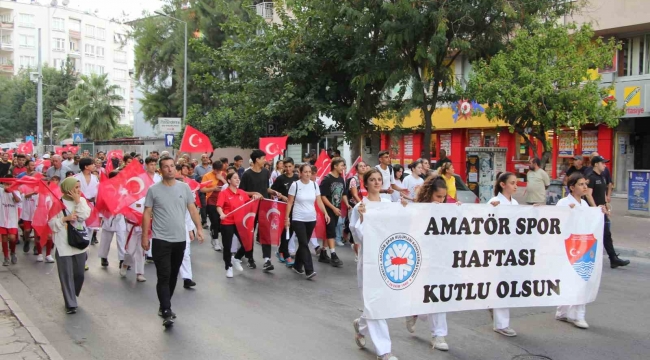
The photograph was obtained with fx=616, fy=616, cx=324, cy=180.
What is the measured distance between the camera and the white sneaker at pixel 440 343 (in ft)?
19.0

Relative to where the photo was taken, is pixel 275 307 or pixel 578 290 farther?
pixel 275 307

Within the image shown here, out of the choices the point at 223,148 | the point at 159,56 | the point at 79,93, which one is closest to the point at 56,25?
the point at 79,93

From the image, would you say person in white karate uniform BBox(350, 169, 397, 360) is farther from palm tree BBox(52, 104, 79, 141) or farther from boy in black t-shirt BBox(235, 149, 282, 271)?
palm tree BBox(52, 104, 79, 141)

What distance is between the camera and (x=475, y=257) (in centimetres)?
607

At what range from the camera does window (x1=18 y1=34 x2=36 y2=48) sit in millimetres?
86025

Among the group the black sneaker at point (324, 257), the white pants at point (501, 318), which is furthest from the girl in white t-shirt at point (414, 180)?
the white pants at point (501, 318)

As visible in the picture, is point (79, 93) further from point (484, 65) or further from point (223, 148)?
point (484, 65)

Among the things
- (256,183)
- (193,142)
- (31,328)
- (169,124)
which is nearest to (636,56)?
(193,142)

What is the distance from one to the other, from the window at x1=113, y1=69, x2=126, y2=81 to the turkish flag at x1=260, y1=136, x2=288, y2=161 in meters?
91.6

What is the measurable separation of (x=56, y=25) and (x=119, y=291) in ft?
309

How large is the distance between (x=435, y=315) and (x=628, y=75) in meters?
20.5

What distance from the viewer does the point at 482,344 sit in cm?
606

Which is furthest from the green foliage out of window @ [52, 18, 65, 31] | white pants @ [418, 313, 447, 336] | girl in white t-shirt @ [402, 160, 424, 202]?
window @ [52, 18, 65, 31]

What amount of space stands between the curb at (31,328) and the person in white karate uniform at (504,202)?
4.24 m
